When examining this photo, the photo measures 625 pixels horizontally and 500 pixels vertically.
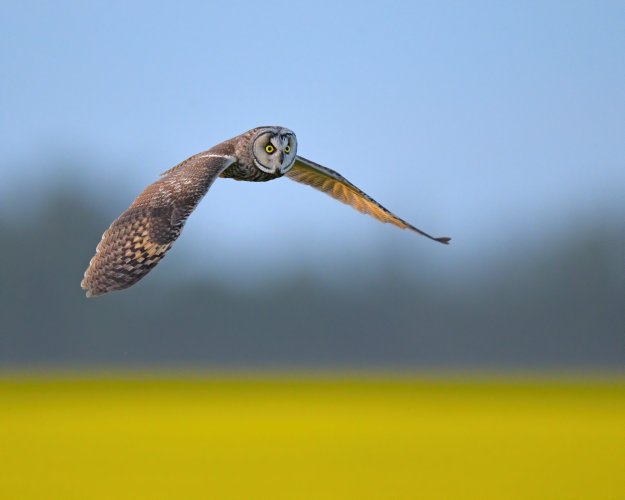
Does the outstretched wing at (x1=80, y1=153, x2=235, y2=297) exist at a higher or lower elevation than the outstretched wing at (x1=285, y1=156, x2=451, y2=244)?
lower

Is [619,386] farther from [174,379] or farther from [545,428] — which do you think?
[174,379]

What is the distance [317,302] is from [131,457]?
36.8 meters

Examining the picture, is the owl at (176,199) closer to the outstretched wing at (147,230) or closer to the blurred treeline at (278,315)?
the outstretched wing at (147,230)

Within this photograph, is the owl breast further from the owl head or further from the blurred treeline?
the blurred treeline

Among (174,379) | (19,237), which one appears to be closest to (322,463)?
(174,379)

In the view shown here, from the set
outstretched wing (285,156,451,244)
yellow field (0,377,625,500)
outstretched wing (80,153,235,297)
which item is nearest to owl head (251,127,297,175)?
outstretched wing (80,153,235,297)

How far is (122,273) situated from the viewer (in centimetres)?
894

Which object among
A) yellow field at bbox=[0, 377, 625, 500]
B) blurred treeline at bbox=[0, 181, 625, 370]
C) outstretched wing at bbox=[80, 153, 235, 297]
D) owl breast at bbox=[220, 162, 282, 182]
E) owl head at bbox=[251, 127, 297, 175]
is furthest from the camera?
blurred treeline at bbox=[0, 181, 625, 370]

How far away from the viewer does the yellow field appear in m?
28.9

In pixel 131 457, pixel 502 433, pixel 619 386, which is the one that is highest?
pixel 619 386

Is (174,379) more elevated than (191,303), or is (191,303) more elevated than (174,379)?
(191,303)

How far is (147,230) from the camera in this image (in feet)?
30.6

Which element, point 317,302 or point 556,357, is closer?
point 556,357

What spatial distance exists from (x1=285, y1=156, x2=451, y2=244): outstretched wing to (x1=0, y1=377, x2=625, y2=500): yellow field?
14626 mm
